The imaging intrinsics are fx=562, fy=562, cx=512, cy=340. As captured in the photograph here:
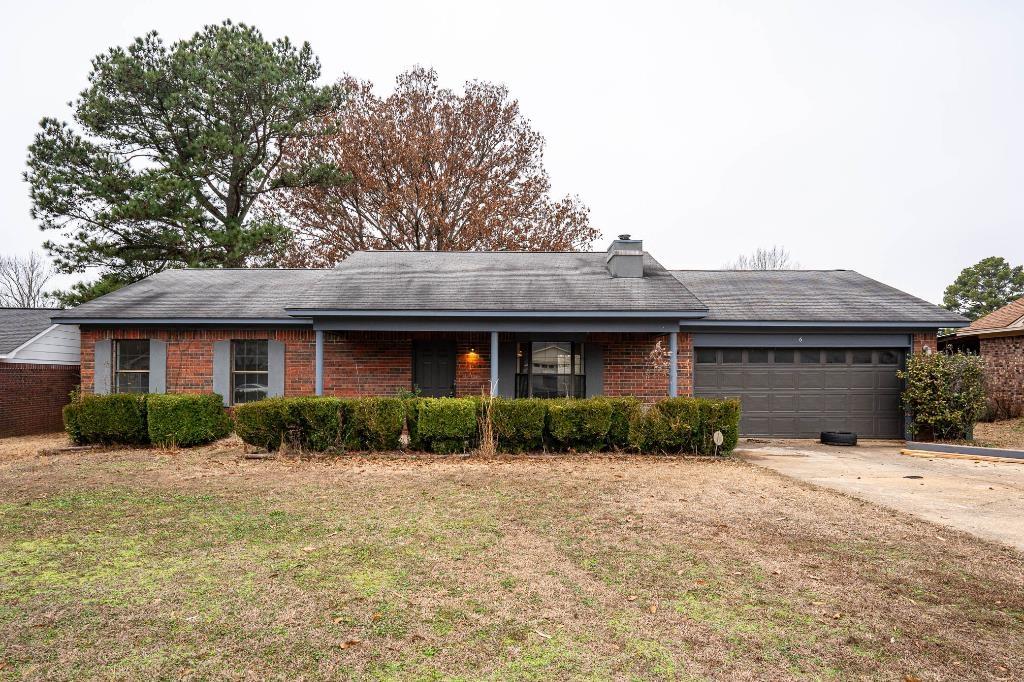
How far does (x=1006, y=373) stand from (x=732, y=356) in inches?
390

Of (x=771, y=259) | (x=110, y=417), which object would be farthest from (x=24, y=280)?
(x=771, y=259)

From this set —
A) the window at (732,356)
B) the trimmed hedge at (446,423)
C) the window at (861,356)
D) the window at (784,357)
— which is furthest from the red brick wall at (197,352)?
the window at (861,356)

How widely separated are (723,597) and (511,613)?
1438mm

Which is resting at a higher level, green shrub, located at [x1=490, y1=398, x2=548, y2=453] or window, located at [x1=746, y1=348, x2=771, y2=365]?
window, located at [x1=746, y1=348, x2=771, y2=365]

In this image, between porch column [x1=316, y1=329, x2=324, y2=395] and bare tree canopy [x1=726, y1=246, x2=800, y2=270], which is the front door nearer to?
porch column [x1=316, y1=329, x2=324, y2=395]

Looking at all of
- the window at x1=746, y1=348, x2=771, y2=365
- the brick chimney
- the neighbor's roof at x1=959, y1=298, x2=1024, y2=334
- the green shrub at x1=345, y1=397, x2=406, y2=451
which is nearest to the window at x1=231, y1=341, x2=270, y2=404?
the green shrub at x1=345, y1=397, x2=406, y2=451

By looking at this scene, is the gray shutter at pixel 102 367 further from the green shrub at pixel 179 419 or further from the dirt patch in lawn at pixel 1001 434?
the dirt patch in lawn at pixel 1001 434

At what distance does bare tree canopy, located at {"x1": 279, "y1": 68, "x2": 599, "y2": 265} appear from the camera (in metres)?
23.5

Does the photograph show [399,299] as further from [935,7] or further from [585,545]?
[935,7]

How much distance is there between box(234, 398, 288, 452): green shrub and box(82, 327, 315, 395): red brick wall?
10.8 ft

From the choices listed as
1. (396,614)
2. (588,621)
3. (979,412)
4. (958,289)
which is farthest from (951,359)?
(958,289)

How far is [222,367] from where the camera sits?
12766 millimetres

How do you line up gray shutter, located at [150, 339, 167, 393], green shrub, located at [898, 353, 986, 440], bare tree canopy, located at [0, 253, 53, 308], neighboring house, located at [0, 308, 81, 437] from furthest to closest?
bare tree canopy, located at [0, 253, 53, 308]
neighboring house, located at [0, 308, 81, 437]
gray shutter, located at [150, 339, 167, 393]
green shrub, located at [898, 353, 986, 440]

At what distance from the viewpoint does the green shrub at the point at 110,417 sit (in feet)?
33.7
